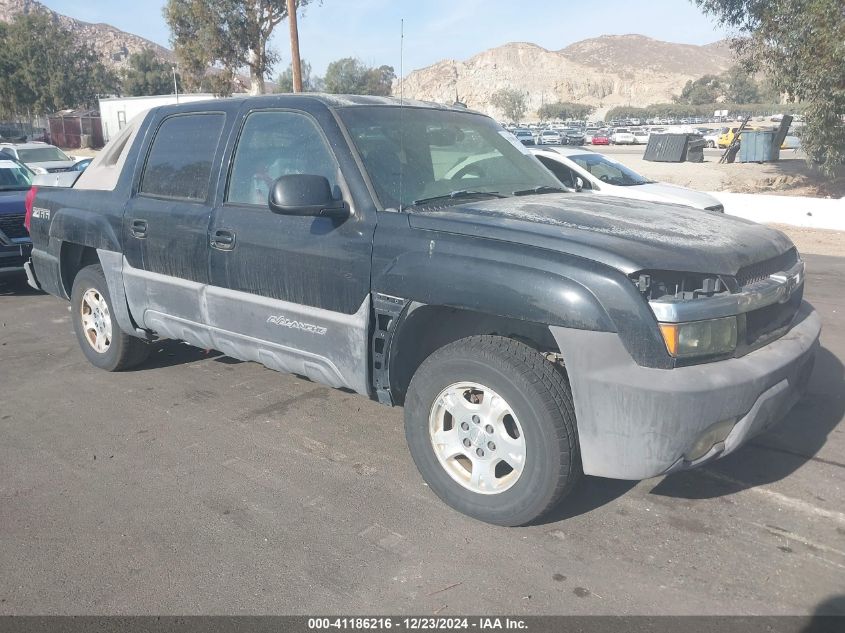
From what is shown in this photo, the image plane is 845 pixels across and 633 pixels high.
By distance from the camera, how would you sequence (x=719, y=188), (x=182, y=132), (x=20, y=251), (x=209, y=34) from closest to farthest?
(x=182, y=132) → (x=20, y=251) → (x=719, y=188) → (x=209, y=34)

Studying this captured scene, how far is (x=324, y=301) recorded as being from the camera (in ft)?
12.3

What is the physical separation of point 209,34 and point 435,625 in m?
33.1

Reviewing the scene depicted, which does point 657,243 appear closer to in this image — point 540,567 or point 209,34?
point 540,567

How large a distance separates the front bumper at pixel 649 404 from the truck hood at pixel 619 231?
36 cm

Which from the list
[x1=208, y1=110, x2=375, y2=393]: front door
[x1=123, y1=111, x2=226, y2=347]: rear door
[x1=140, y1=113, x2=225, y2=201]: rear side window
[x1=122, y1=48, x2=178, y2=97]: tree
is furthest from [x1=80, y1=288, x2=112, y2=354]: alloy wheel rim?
[x1=122, y1=48, x2=178, y2=97]: tree

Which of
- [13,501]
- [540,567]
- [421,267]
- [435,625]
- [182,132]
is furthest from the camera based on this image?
[182,132]

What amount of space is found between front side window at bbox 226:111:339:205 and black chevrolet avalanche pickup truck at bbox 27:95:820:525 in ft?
0.04

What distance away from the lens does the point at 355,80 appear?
4653 centimetres

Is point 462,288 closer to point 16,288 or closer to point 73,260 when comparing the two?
point 73,260

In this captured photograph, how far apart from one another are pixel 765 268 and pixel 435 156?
177 centimetres

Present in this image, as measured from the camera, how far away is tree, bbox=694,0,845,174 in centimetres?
1458

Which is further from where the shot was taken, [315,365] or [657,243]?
[315,365]

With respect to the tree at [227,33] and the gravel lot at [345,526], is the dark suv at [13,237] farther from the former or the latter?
the tree at [227,33]

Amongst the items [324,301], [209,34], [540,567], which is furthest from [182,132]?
[209,34]
